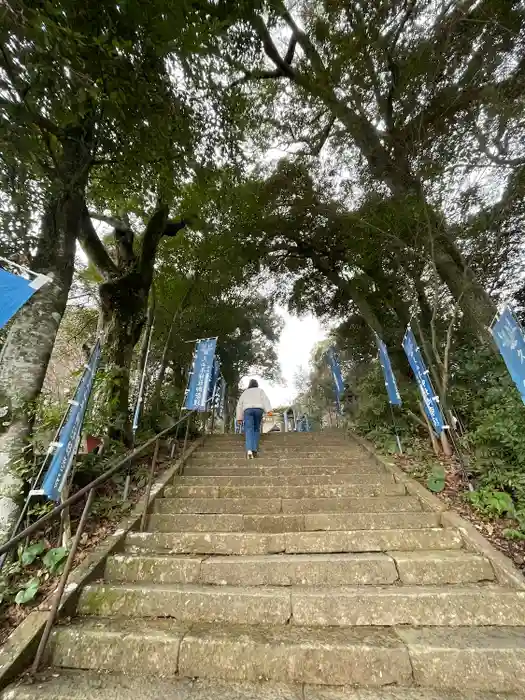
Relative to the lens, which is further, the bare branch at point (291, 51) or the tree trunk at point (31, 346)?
the bare branch at point (291, 51)

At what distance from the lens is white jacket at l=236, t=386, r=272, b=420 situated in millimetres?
5426

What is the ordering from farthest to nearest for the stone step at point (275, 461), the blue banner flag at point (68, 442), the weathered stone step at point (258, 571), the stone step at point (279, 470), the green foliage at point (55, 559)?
the stone step at point (275, 461) < the stone step at point (279, 470) < the blue banner flag at point (68, 442) < the green foliage at point (55, 559) < the weathered stone step at point (258, 571)

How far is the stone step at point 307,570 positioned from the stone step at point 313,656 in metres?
0.42

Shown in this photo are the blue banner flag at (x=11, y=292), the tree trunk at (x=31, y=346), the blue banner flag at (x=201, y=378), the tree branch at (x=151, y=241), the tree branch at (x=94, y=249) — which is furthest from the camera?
the blue banner flag at (x=201, y=378)

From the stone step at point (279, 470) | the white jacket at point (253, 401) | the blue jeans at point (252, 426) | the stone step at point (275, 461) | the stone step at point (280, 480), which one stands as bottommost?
the stone step at point (280, 480)

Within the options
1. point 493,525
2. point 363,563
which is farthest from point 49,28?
point 493,525

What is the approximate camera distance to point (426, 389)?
4410 millimetres

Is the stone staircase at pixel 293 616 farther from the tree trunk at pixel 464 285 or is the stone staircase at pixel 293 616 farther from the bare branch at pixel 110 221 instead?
the bare branch at pixel 110 221

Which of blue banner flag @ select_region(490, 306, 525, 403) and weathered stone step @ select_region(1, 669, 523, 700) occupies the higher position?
blue banner flag @ select_region(490, 306, 525, 403)

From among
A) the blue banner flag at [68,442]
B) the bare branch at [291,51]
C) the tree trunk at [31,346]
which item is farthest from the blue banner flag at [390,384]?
the bare branch at [291,51]

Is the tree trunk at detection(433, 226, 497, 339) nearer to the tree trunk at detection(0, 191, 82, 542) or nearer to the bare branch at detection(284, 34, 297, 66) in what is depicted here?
the tree trunk at detection(0, 191, 82, 542)

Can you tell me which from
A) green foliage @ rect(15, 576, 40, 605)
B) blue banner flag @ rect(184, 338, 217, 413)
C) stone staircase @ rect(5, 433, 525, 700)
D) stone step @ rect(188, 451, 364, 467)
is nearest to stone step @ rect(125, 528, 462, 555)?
stone staircase @ rect(5, 433, 525, 700)

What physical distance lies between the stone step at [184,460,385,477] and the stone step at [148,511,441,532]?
1.24m

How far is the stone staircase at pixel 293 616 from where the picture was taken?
1.68 m
